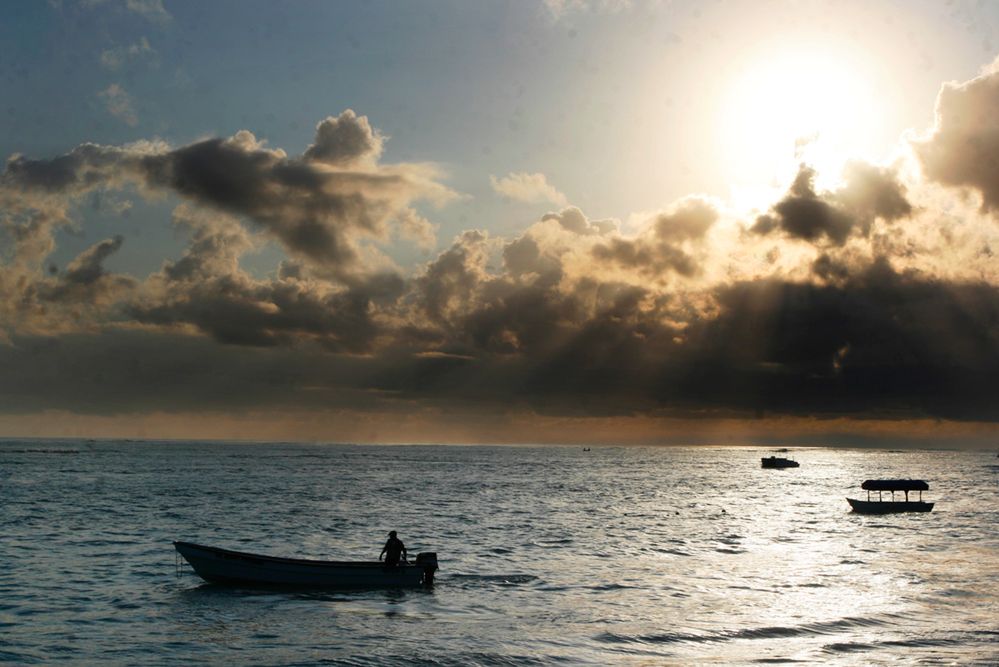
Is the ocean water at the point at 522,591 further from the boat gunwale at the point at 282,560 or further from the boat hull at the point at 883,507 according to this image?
the boat hull at the point at 883,507

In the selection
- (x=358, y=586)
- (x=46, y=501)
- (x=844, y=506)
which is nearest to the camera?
(x=358, y=586)

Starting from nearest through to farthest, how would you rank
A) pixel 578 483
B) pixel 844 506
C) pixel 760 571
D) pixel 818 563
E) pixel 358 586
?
pixel 358 586
pixel 760 571
pixel 818 563
pixel 844 506
pixel 578 483

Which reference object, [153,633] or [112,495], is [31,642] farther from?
[112,495]

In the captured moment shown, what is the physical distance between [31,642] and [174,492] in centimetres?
10449

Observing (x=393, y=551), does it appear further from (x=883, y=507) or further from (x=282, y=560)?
(x=883, y=507)

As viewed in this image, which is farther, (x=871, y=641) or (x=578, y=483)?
(x=578, y=483)

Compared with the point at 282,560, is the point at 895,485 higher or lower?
higher

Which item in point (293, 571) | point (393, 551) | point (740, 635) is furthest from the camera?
point (393, 551)

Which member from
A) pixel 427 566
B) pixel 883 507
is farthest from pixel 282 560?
pixel 883 507

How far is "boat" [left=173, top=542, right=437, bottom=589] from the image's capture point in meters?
48.4

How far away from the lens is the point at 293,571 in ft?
159

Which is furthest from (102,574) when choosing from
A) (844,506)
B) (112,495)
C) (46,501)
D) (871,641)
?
(844,506)

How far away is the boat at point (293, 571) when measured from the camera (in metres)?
48.4

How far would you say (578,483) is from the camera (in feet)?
584
